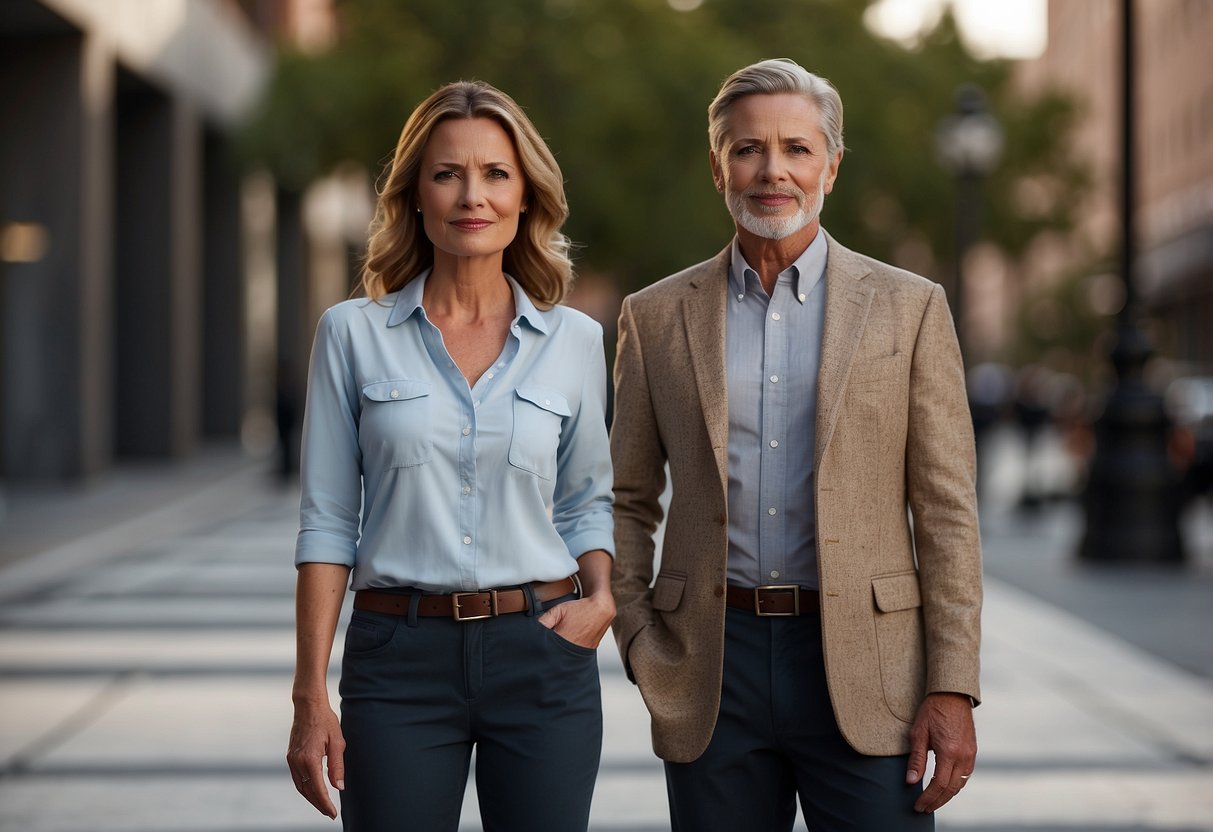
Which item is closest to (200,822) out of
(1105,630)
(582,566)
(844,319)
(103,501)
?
(582,566)

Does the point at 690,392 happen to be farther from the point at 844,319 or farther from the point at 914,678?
the point at 914,678

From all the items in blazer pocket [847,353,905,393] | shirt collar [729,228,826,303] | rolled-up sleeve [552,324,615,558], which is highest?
shirt collar [729,228,826,303]

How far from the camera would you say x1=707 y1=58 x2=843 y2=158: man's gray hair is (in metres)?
3.20

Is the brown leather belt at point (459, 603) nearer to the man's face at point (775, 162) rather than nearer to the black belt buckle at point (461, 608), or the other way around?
the black belt buckle at point (461, 608)

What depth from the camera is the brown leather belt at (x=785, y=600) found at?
126 inches

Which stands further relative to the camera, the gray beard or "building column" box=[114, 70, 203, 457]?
"building column" box=[114, 70, 203, 457]

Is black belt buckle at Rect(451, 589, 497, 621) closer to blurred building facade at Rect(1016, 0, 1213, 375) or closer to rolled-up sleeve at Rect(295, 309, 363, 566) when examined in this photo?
rolled-up sleeve at Rect(295, 309, 363, 566)

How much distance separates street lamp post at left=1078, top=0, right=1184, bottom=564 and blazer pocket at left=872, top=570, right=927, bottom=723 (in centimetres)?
1101

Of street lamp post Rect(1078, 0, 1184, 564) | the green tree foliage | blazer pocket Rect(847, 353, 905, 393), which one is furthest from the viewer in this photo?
the green tree foliage

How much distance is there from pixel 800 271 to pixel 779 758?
0.98 meters

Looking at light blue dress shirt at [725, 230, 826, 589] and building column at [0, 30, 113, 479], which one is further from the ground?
building column at [0, 30, 113, 479]

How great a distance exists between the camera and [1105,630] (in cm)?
1049

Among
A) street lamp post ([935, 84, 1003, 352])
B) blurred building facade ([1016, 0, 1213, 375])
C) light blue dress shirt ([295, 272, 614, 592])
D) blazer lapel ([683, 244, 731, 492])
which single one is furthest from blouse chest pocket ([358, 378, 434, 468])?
blurred building facade ([1016, 0, 1213, 375])

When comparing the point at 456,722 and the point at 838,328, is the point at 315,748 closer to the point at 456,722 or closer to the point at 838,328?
the point at 456,722
